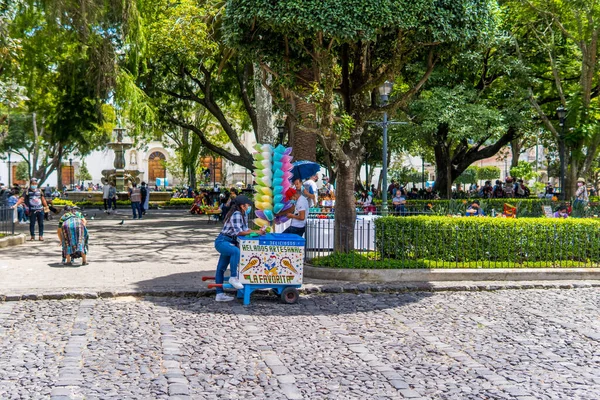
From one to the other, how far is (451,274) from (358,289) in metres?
1.84

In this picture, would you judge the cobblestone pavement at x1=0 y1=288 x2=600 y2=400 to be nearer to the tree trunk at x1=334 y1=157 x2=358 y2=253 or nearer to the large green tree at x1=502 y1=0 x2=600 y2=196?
the tree trunk at x1=334 y1=157 x2=358 y2=253

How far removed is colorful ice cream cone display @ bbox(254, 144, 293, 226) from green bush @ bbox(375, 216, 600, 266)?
174 centimetres

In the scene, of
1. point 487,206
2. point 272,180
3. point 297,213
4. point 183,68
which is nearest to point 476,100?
point 487,206

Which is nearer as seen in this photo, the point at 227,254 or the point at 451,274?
the point at 227,254

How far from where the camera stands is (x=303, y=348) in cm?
742

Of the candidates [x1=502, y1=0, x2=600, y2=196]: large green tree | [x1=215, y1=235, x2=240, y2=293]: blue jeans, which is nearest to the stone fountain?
[x1=502, y1=0, x2=600, y2=196]: large green tree

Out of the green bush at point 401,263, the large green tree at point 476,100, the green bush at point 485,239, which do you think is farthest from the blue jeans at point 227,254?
the large green tree at point 476,100

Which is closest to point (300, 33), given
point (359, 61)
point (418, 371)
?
point (359, 61)

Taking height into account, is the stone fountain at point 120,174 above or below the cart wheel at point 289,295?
above

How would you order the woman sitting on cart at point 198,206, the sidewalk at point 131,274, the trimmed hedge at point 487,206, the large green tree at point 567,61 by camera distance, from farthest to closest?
the woman sitting on cart at point 198,206 → the trimmed hedge at point 487,206 → the large green tree at point 567,61 → the sidewalk at point 131,274

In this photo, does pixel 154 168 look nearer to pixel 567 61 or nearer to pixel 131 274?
pixel 567 61

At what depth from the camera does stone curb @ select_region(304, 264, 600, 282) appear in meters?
11.5

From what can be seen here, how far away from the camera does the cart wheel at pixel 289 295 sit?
384 inches

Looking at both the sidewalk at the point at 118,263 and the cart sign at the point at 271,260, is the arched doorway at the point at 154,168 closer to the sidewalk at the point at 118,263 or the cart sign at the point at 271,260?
the sidewalk at the point at 118,263
